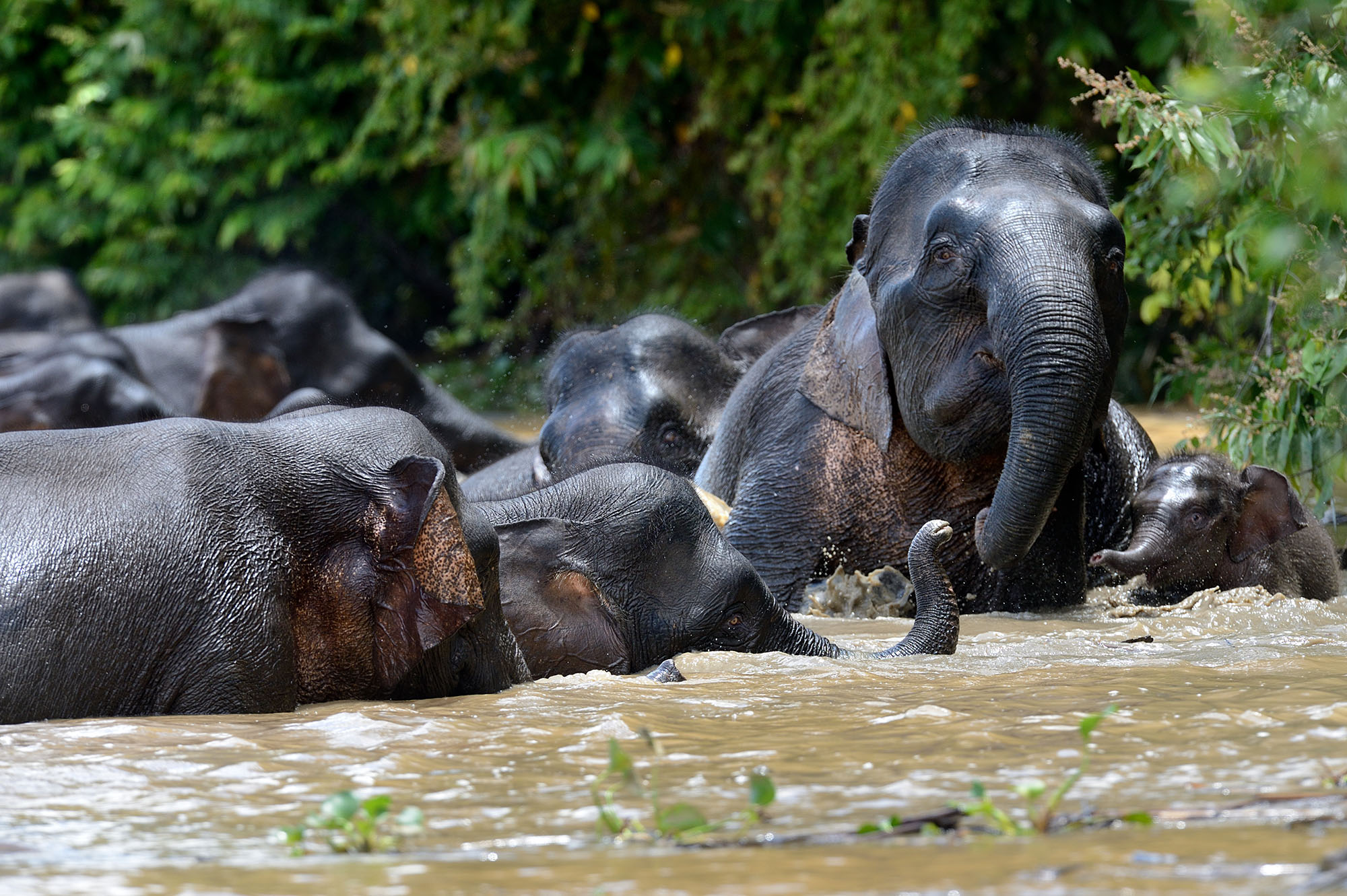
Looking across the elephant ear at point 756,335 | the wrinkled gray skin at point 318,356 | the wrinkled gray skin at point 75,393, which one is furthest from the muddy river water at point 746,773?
the wrinkled gray skin at point 318,356

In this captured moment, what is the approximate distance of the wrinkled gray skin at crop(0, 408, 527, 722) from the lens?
3754 millimetres

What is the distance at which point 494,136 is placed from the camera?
16.4m

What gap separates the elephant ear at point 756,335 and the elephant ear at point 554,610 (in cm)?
416

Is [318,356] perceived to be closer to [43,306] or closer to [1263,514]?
[43,306]

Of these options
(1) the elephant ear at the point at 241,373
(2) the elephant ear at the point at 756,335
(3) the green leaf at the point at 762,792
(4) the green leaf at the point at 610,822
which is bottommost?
(1) the elephant ear at the point at 241,373

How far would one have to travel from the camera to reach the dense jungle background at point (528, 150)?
1373cm

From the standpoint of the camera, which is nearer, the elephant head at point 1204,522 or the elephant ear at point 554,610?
the elephant ear at point 554,610

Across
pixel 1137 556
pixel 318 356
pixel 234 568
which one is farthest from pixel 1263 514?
pixel 318 356

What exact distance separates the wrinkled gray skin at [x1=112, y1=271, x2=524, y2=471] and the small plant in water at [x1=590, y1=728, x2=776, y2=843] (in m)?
8.96

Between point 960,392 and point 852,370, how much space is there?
2.44ft

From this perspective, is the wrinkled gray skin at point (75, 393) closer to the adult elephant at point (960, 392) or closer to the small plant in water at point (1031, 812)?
the adult elephant at point (960, 392)

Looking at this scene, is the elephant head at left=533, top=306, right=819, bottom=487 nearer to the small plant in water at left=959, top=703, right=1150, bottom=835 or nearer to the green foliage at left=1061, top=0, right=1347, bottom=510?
the green foliage at left=1061, top=0, right=1347, bottom=510

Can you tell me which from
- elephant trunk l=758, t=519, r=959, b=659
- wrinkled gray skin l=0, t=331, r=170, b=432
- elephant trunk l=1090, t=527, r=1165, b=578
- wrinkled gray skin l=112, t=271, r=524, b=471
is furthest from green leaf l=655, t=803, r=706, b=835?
wrinkled gray skin l=112, t=271, r=524, b=471

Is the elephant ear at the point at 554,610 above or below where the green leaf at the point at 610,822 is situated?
below
